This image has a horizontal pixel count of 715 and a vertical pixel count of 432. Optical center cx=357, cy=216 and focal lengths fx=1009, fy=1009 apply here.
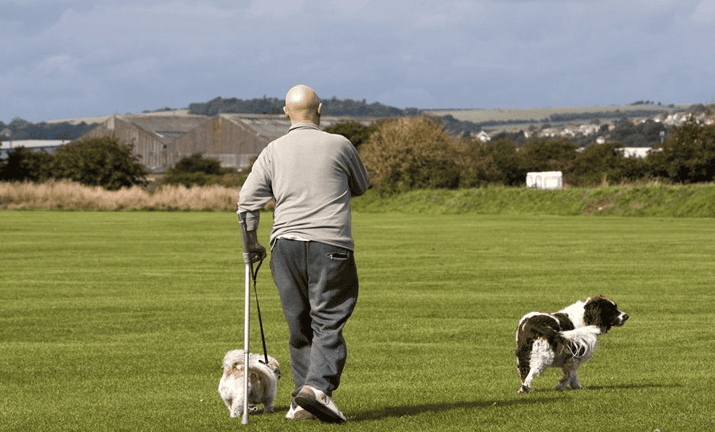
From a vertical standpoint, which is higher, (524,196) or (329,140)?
(329,140)

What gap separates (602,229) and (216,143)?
104m

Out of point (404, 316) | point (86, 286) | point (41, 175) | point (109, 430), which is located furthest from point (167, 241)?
point (41, 175)

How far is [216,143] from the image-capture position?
138 m

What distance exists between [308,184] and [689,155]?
59.6m

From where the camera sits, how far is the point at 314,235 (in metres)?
6.51

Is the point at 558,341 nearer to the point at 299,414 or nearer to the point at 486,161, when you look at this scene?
the point at 299,414

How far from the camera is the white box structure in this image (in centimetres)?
6725

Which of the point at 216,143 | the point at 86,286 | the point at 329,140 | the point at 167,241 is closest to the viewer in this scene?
the point at 329,140

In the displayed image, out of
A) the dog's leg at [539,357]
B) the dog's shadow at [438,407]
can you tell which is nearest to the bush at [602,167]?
the dog's leg at [539,357]

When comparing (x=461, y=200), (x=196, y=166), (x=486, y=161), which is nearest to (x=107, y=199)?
(x=461, y=200)

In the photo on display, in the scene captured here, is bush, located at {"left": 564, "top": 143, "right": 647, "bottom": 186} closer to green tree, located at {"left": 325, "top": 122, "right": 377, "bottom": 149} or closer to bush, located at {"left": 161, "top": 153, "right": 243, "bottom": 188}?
green tree, located at {"left": 325, "top": 122, "right": 377, "bottom": 149}

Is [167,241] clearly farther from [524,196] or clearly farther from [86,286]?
[524,196]

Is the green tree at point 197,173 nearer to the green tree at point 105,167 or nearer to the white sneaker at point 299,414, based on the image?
the green tree at point 105,167

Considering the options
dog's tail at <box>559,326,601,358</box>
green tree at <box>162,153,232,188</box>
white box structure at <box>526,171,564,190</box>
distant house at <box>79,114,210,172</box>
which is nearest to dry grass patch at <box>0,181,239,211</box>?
white box structure at <box>526,171,564,190</box>
